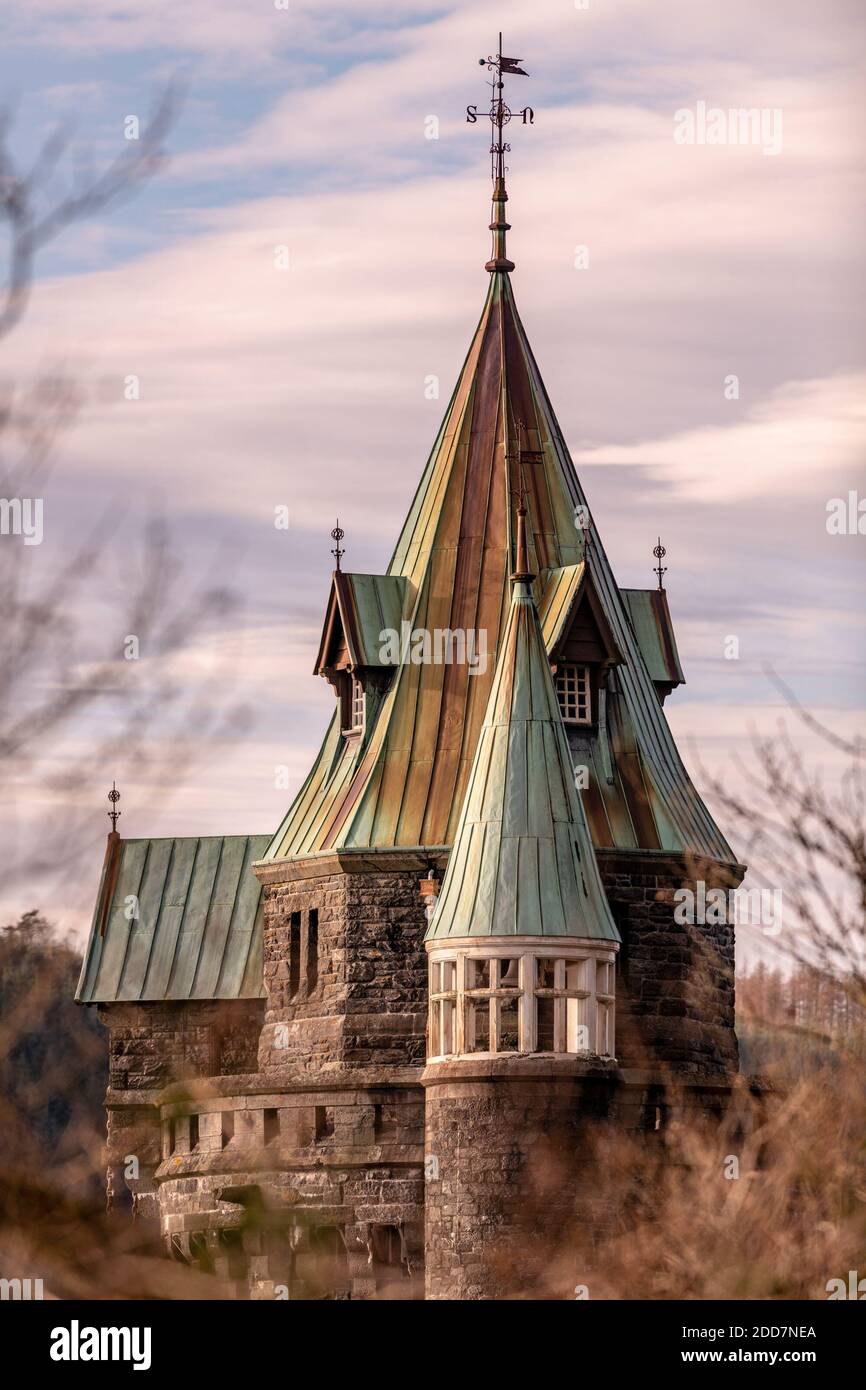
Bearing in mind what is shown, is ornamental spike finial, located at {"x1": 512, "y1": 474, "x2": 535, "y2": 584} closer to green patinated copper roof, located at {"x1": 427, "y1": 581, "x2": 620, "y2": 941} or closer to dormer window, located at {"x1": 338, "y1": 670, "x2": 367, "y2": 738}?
green patinated copper roof, located at {"x1": 427, "y1": 581, "x2": 620, "y2": 941}

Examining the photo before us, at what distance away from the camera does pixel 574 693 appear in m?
49.8

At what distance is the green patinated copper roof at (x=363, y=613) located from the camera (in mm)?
50375

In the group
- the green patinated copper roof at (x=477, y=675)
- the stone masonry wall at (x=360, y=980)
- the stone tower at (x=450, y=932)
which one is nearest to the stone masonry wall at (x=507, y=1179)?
the stone tower at (x=450, y=932)

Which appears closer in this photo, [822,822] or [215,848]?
[822,822]

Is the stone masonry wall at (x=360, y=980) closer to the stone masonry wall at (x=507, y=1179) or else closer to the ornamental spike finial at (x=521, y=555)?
the stone masonry wall at (x=507, y=1179)

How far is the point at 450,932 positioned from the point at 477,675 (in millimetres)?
5665

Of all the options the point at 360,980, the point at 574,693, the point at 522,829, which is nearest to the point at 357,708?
the point at 574,693

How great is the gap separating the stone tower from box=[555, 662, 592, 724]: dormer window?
5cm

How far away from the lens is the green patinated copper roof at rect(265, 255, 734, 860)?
49094 millimetres

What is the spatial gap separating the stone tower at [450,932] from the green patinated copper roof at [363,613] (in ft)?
0.15

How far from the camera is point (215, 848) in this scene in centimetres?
5669
